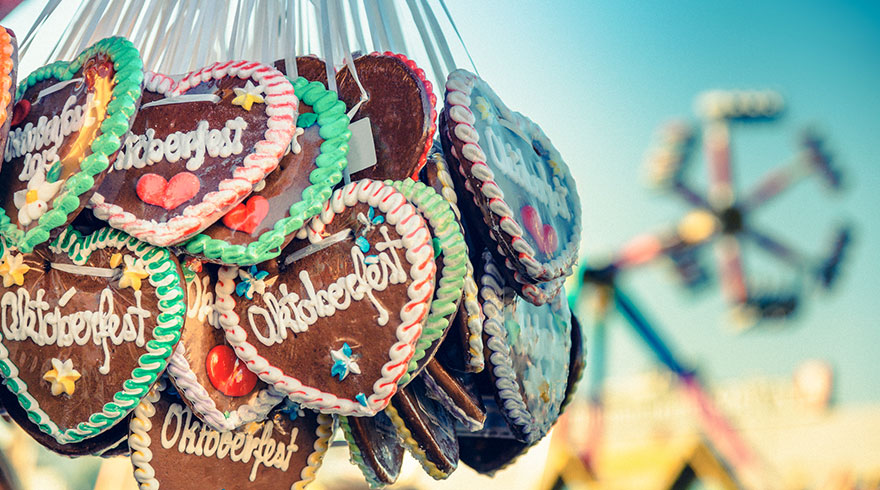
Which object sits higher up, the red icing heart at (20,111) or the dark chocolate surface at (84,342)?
the red icing heart at (20,111)

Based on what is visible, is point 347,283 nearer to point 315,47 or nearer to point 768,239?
point 315,47

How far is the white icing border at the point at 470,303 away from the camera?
1033 millimetres

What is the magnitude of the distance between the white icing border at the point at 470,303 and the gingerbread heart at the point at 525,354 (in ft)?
0.07

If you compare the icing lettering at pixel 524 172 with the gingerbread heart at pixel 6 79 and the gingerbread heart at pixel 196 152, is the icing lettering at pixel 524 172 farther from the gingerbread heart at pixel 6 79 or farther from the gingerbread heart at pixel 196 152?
the gingerbread heart at pixel 6 79

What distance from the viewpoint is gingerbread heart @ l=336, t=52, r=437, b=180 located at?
102cm

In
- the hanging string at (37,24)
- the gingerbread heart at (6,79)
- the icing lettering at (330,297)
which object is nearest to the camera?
the gingerbread heart at (6,79)

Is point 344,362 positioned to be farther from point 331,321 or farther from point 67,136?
point 67,136

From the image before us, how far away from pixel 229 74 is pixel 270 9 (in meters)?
0.15

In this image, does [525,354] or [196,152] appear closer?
[196,152]

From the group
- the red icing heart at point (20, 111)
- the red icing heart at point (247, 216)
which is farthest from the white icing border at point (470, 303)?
the red icing heart at point (20, 111)

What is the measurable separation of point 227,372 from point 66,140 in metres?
0.30

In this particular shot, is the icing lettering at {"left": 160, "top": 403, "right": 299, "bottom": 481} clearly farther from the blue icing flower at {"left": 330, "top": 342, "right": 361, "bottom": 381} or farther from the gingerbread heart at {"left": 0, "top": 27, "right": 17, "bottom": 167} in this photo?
the gingerbread heart at {"left": 0, "top": 27, "right": 17, "bottom": 167}

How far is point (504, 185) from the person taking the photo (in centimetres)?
106

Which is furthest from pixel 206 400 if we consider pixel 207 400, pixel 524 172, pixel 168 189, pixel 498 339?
pixel 524 172
